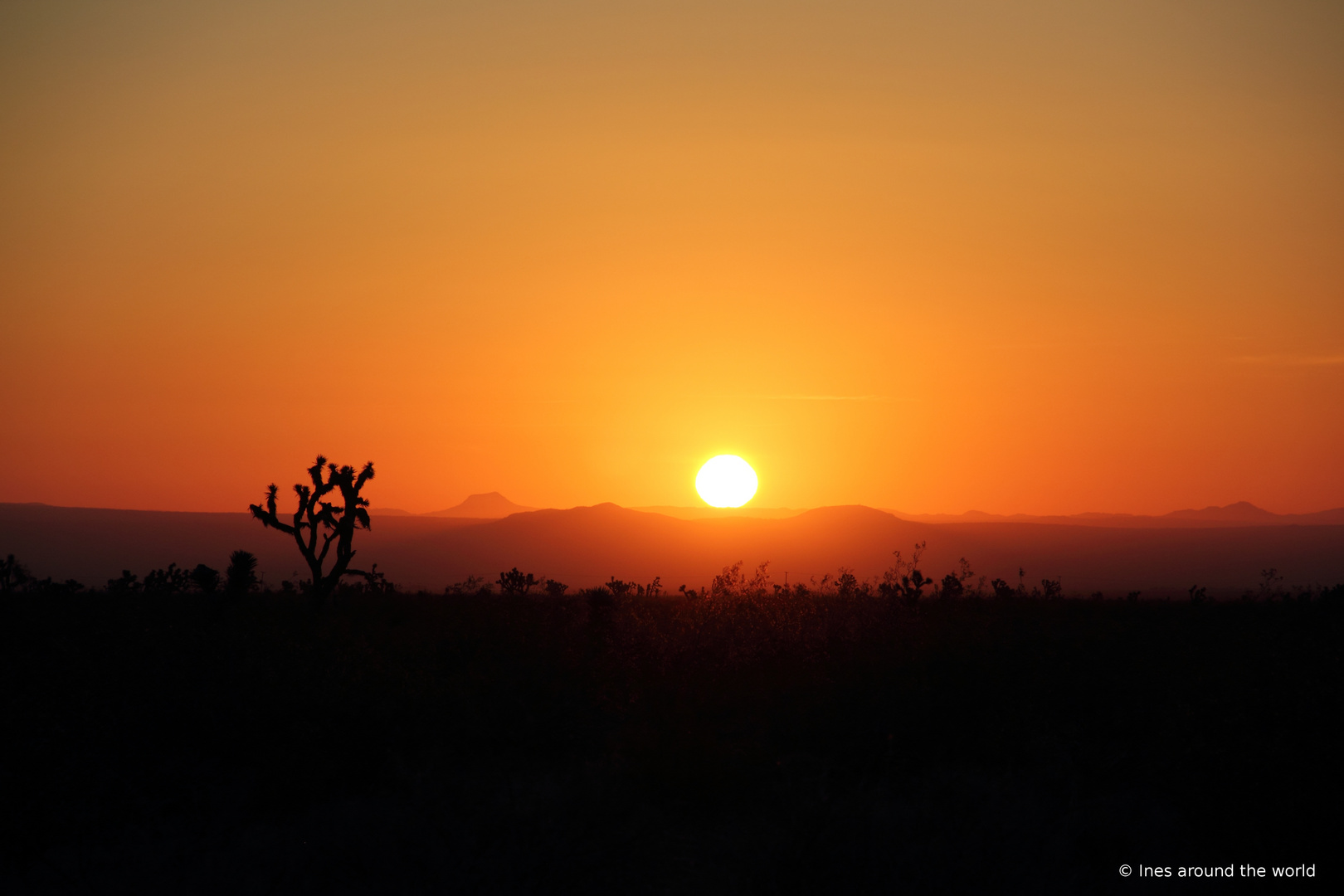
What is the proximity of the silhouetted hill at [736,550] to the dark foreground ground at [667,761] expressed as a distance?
100602mm

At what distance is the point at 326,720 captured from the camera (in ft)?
32.1

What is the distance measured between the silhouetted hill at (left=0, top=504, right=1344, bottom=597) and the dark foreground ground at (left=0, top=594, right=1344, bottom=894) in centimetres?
10060

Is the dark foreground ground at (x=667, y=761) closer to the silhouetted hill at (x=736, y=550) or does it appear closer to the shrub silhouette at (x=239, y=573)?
the shrub silhouette at (x=239, y=573)

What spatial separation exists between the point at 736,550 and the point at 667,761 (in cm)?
14763

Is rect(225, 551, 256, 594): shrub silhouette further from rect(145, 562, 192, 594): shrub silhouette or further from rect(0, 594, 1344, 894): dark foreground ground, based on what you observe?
rect(0, 594, 1344, 894): dark foreground ground

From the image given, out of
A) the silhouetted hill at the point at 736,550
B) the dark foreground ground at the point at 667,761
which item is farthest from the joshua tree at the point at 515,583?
the silhouetted hill at the point at 736,550

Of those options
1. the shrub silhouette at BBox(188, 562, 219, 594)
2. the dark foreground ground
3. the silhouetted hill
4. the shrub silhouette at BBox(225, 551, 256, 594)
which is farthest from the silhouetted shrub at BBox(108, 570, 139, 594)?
the silhouetted hill

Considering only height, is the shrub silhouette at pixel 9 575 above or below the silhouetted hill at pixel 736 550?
above

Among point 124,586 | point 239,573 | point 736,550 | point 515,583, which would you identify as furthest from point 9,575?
point 736,550

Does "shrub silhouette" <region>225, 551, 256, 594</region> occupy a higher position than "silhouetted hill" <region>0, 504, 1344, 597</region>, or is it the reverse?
"shrub silhouette" <region>225, 551, 256, 594</region>

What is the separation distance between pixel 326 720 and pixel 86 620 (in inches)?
461

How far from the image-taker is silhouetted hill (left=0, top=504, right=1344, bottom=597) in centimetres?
12925

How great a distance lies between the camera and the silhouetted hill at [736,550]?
12925cm

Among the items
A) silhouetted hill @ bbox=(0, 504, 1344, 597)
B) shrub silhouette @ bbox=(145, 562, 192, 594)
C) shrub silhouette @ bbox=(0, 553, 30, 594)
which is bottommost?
silhouetted hill @ bbox=(0, 504, 1344, 597)
